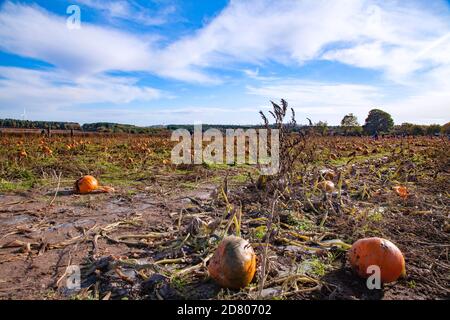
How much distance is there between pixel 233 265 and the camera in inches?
112

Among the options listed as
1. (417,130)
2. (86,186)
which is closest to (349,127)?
(417,130)

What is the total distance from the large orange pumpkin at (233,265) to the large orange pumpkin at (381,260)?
1070 mm

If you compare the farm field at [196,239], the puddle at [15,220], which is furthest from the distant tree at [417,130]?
the puddle at [15,220]

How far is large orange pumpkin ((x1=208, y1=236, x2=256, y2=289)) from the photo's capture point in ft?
9.32

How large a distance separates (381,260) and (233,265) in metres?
1.41

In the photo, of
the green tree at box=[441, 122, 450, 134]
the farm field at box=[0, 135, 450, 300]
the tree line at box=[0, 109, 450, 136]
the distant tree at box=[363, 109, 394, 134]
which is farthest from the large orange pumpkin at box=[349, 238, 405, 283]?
the distant tree at box=[363, 109, 394, 134]

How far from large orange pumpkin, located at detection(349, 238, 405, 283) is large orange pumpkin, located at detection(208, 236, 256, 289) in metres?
1.07

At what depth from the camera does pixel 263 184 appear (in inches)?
254

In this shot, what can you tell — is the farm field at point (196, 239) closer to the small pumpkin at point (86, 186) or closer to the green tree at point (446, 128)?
the small pumpkin at point (86, 186)

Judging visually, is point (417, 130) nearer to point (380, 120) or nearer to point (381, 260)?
point (380, 120)

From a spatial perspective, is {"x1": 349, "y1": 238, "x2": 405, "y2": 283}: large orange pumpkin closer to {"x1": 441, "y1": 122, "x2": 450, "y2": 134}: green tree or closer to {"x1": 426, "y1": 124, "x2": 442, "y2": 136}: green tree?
{"x1": 441, "y1": 122, "x2": 450, "y2": 134}: green tree

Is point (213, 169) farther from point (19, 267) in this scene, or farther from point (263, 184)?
point (19, 267)

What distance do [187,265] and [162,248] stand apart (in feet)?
1.55

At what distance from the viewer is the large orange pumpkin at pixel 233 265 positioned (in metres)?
2.84
